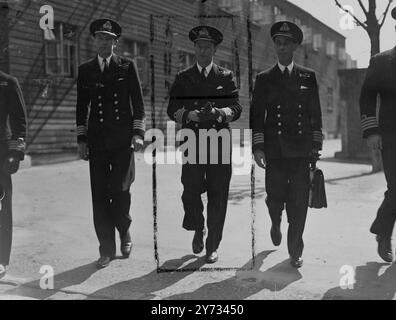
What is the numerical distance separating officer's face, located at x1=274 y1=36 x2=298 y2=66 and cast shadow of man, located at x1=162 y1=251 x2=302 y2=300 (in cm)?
179

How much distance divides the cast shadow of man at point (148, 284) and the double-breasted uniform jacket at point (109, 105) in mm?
1166

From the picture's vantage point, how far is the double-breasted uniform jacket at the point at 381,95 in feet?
14.3

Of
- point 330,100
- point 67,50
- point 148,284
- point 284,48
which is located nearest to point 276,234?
point 148,284

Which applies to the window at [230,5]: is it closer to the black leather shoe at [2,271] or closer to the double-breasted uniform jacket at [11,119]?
the double-breasted uniform jacket at [11,119]

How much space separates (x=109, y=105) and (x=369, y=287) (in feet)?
8.59

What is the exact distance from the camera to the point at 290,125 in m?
4.41

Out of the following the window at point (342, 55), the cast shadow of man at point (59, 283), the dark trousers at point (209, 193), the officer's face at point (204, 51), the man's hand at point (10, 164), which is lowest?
the cast shadow of man at point (59, 283)

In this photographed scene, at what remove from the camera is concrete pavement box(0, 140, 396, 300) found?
3855 mm

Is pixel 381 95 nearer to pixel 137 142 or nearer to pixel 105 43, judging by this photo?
pixel 137 142

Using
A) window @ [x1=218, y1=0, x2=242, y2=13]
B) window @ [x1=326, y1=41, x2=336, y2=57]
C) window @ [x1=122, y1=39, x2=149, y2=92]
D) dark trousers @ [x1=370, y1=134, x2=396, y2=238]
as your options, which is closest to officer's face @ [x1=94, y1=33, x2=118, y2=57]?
dark trousers @ [x1=370, y1=134, x2=396, y2=238]

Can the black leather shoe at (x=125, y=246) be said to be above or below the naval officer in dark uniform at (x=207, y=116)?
below

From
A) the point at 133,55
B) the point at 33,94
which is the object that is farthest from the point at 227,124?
the point at 133,55

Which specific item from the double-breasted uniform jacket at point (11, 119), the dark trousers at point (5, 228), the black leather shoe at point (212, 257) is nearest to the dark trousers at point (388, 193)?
the black leather shoe at point (212, 257)

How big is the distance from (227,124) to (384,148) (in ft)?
4.50
